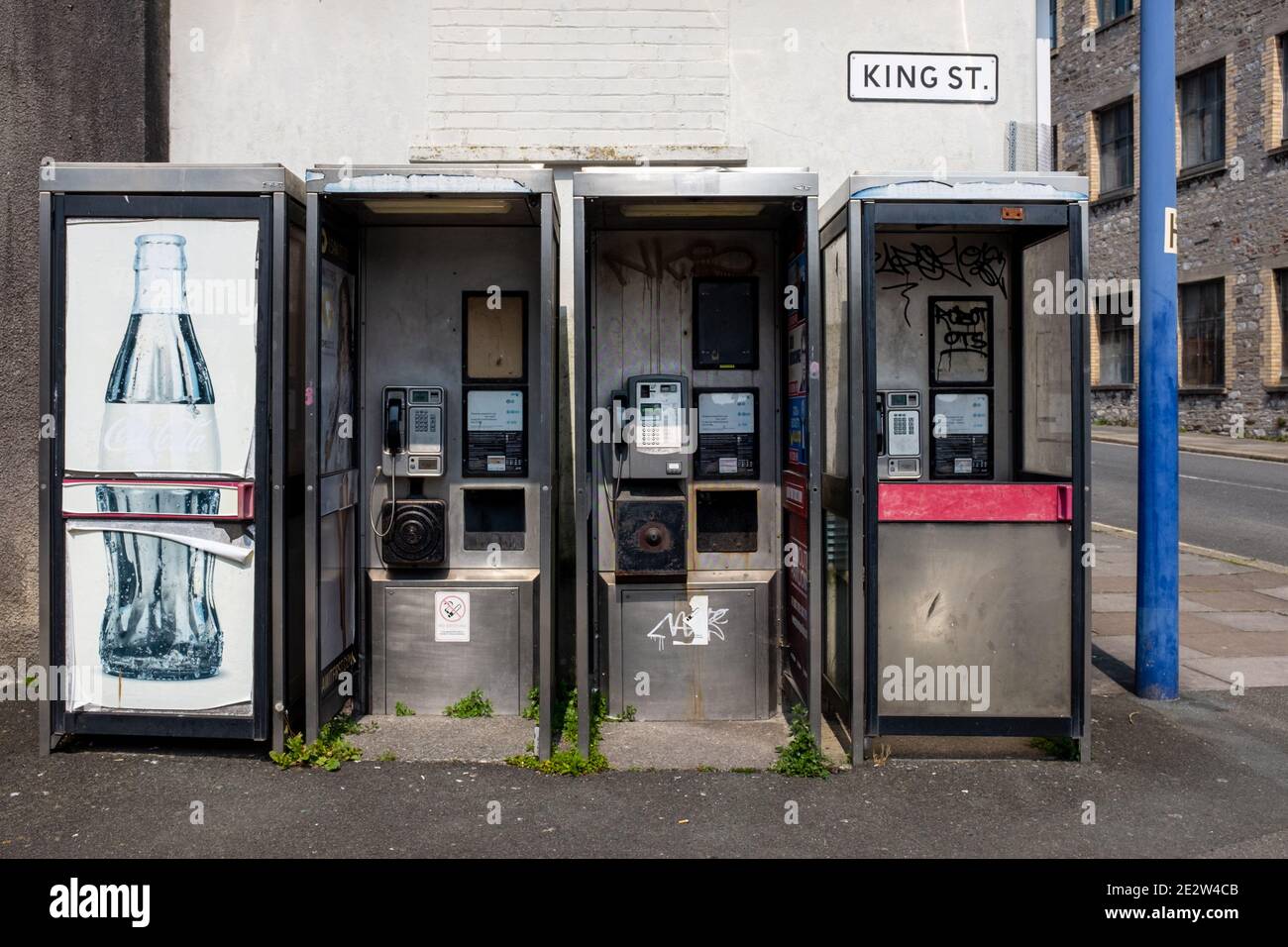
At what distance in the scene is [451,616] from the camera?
5641 millimetres

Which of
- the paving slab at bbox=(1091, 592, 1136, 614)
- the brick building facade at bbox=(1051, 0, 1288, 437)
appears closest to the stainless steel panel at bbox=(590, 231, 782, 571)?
the paving slab at bbox=(1091, 592, 1136, 614)

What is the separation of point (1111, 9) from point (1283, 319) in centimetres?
859

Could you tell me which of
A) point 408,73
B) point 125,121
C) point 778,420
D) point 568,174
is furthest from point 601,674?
point 125,121

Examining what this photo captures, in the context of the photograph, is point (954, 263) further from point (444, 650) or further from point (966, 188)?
point (444, 650)

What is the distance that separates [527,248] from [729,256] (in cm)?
113

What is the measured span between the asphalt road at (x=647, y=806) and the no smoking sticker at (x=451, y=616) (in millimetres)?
854

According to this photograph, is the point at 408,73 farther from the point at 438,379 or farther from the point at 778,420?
the point at 778,420

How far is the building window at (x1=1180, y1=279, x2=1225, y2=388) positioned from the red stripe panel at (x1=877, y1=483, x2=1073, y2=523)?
18.6 meters

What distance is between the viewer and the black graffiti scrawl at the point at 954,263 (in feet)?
18.6

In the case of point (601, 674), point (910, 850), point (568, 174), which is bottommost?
point (910, 850)

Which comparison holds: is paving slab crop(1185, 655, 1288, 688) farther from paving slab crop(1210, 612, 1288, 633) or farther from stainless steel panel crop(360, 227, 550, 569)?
stainless steel panel crop(360, 227, 550, 569)

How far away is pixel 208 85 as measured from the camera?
6387 mm

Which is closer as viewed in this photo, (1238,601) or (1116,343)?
(1238,601)

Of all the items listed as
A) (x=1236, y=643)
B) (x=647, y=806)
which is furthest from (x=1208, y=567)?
(x=647, y=806)
